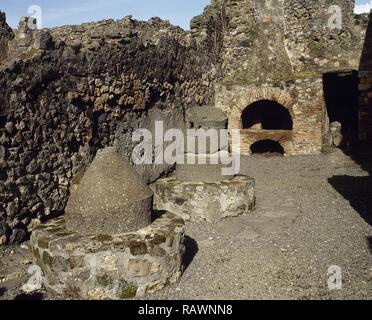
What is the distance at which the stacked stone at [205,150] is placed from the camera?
8.09 m

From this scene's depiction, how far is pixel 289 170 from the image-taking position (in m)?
12.0

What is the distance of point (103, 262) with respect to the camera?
15.0 feet

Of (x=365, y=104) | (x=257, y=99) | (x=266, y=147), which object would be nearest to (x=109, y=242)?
(x=257, y=99)

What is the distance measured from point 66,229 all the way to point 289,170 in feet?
27.1

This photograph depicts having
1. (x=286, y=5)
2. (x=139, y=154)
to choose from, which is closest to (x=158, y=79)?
(x=139, y=154)

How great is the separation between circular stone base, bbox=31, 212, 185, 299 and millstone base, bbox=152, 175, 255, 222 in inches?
108

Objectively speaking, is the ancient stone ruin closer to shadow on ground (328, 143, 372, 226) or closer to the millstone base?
the millstone base

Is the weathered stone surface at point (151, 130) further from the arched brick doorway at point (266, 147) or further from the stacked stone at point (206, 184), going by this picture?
the arched brick doorway at point (266, 147)

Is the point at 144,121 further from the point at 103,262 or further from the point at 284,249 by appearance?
the point at 103,262

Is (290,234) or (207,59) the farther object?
(207,59)

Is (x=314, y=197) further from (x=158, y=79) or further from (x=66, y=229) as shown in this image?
(x=66, y=229)
